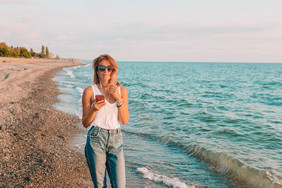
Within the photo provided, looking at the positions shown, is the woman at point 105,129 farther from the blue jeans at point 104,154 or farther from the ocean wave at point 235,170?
the ocean wave at point 235,170

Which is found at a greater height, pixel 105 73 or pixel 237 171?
pixel 105 73


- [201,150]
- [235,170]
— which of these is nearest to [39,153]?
[201,150]

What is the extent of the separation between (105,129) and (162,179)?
3.43m

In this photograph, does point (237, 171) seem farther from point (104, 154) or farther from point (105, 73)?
point (105, 73)

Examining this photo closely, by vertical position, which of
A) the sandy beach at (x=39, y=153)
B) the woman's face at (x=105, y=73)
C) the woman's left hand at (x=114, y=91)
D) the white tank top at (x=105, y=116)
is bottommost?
the sandy beach at (x=39, y=153)

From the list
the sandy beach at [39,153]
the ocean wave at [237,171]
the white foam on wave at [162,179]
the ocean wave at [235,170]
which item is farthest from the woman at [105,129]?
the ocean wave at [237,171]

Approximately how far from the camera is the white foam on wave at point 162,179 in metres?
5.81

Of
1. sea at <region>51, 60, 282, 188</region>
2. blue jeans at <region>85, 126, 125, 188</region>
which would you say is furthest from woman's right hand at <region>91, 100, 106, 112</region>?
sea at <region>51, 60, 282, 188</region>

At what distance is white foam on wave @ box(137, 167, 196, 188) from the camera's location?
5806 mm

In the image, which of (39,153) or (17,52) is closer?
(39,153)

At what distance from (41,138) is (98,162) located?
5.35 meters

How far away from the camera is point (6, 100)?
13648 millimetres

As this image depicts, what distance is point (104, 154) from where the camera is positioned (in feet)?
10.4

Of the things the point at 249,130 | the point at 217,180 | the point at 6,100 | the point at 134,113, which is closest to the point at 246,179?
the point at 217,180
